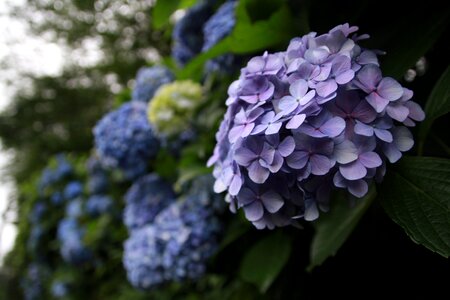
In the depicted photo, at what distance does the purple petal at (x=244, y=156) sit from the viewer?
1.68 ft

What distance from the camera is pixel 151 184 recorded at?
1.34 meters

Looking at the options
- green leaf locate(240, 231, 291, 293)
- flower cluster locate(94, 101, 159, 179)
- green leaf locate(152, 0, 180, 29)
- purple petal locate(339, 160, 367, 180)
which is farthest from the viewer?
flower cluster locate(94, 101, 159, 179)

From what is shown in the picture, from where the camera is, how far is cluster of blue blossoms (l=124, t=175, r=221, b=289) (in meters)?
1.06

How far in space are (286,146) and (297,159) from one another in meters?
0.02

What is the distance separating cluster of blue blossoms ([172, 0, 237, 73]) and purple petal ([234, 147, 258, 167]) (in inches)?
20.3

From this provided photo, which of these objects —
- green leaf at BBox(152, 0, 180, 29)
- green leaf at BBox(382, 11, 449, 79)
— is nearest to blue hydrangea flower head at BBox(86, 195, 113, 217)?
green leaf at BBox(152, 0, 180, 29)

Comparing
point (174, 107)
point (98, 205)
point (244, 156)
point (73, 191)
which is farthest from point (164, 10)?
point (73, 191)

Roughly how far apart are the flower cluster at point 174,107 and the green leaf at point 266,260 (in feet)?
1.13

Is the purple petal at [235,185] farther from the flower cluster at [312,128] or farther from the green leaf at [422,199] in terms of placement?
the green leaf at [422,199]

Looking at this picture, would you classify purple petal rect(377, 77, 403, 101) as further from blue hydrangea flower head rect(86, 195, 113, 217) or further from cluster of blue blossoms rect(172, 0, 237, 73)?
blue hydrangea flower head rect(86, 195, 113, 217)

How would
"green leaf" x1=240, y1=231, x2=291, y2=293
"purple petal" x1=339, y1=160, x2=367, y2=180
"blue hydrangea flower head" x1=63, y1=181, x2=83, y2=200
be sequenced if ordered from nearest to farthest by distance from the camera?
"purple petal" x1=339, y1=160, x2=367, y2=180 → "green leaf" x1=240, y1=231, x2=291, y2=293 → "blue hydrangea flower head" x1=63, y1=181, x2=83, y2=200

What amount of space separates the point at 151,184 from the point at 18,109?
5.49m

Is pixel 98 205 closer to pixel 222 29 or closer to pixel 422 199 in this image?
pixel 222 29

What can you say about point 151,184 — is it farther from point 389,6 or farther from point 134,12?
point 134,12
